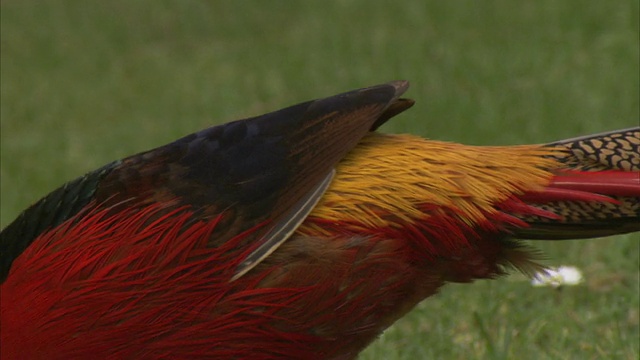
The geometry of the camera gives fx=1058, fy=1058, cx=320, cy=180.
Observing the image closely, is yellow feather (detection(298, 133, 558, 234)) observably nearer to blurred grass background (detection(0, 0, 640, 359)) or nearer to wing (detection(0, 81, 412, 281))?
wing (detection(0, 81, 412, 281))

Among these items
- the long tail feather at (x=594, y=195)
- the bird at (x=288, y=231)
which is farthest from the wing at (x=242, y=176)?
the long tail feather at (x=594, y=195)

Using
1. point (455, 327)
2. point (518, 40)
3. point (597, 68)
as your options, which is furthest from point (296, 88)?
point (455, 327)

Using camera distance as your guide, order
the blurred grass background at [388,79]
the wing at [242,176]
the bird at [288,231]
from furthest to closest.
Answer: the blurred grass background at [388,79], the wing at [242,176], the bird at [288,231]

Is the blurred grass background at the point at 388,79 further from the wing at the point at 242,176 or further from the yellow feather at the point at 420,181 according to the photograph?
the wing at the point at 242,176

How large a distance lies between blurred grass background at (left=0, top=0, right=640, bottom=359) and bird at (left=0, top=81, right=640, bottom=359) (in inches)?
27.2

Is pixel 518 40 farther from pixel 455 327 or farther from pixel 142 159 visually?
pixel 142 159

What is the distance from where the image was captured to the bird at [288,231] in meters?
2.83

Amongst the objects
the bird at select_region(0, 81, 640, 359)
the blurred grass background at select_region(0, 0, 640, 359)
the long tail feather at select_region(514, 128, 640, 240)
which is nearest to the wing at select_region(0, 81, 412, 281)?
the bird at select_region(0, 81, 640, 359)

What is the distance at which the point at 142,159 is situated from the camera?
307cm

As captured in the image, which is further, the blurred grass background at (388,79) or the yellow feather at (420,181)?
the blurred grass background at (388,79)

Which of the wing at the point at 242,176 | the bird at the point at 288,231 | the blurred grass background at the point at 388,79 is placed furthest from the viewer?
the blurred grass background at the point at 388,79

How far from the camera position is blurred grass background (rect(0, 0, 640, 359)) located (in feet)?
13.0

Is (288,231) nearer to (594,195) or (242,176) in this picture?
(242,176)

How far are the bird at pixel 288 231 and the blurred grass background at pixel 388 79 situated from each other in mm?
692
